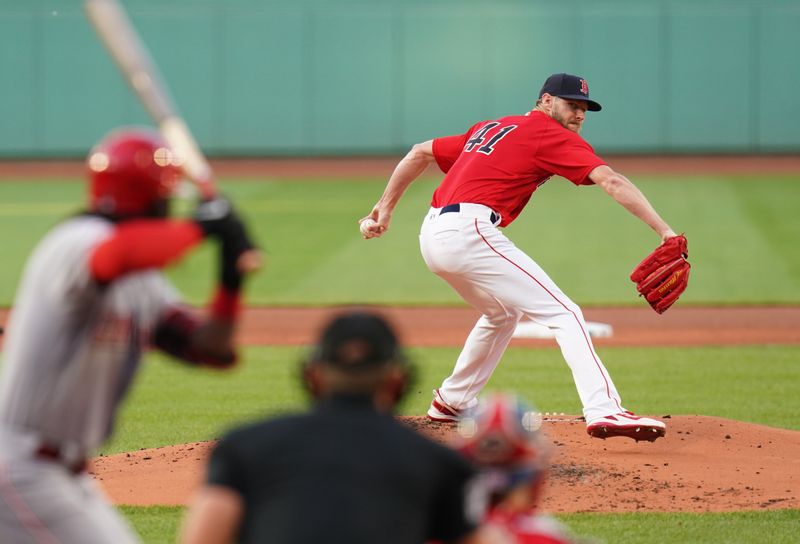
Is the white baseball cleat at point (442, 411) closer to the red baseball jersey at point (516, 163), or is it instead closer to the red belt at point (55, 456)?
the red baseball jersey at point (516, 163)

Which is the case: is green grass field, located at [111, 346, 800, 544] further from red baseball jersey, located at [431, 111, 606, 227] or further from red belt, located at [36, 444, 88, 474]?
red belt, located at [36, 444, 88, 474]

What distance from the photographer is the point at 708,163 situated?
95.2 feet

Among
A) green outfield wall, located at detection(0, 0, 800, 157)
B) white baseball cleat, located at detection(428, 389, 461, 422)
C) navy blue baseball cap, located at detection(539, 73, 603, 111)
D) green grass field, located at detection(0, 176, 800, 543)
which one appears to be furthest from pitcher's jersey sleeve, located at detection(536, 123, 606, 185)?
green outfield wall, located at detection(0, 0, 800, 157)

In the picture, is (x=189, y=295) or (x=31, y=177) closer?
(x=189, y=295)

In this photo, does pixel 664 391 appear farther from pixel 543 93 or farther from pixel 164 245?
pixel 164 245

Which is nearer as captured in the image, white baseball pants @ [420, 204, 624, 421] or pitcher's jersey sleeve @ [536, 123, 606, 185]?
white baseball pants @ [420, 204, 624, 421]

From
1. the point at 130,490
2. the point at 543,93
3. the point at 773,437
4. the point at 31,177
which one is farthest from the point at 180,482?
the point at 31,177

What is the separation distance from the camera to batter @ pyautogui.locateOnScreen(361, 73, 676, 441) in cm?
713

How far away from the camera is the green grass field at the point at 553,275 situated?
28.1 ft

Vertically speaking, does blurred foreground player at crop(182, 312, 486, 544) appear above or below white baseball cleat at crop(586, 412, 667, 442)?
above

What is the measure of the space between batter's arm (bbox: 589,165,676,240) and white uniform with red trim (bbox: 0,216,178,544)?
419cm

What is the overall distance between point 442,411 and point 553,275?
31.4 ft

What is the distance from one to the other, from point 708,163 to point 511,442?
2703cm

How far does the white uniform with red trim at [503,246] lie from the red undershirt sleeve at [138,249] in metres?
4.27
